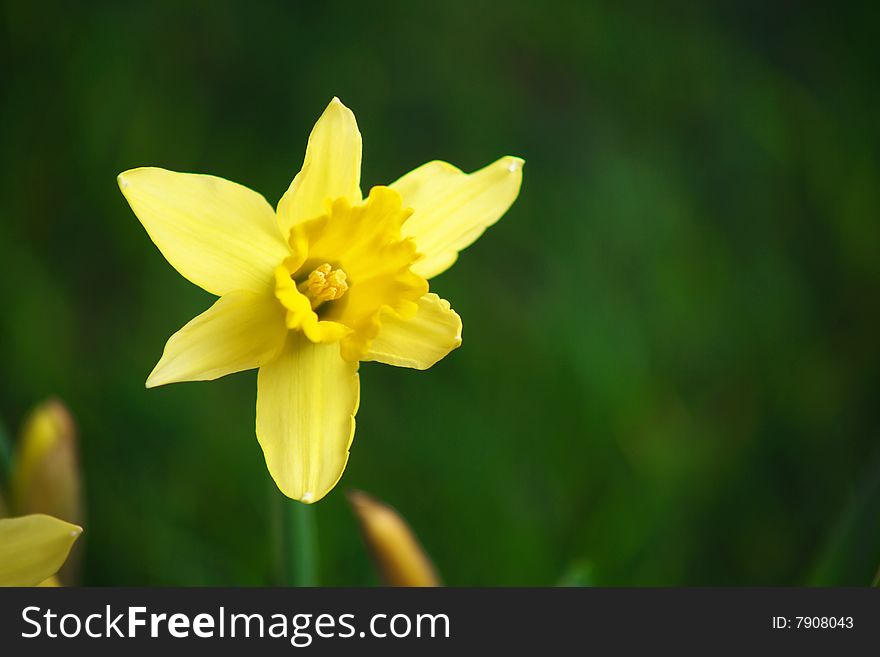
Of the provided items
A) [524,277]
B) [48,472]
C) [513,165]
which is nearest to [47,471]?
[48,472]

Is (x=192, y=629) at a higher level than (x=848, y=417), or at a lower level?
lower

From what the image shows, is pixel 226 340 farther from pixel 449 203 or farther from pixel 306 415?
pixel 449 203

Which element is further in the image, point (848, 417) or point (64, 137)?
point (64, 137)

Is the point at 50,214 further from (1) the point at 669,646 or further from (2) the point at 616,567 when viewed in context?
(1) the point at 669,646

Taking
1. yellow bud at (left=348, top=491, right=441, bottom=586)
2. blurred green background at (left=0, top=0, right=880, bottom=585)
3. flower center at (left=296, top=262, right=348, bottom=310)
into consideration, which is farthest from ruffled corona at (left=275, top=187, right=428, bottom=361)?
blurred green background at (left=0, top=0, right=880, bottom=585)

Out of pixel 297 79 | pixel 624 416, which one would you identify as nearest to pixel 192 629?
pixel 624 416

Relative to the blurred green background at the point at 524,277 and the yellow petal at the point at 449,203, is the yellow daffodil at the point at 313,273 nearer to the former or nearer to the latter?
the yellow petal at the point at 449,203
